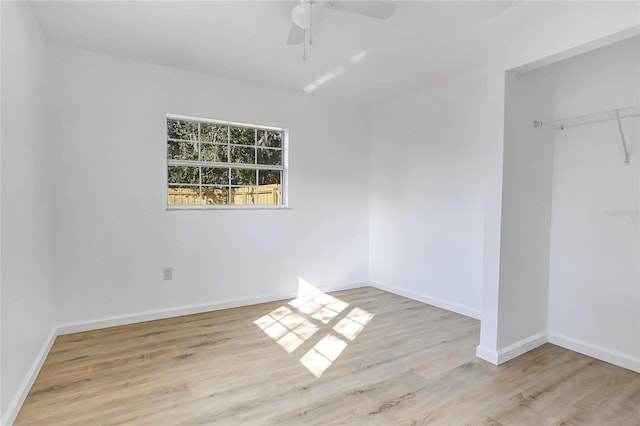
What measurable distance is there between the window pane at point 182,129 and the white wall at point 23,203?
3.19 ft

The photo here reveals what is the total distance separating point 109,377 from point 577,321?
136 inches

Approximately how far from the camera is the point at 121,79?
10.2ft

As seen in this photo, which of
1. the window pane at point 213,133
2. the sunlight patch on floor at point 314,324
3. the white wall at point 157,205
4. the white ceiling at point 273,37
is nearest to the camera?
the white ceiling at point 273,37

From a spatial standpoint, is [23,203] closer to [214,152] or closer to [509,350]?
[214,152]

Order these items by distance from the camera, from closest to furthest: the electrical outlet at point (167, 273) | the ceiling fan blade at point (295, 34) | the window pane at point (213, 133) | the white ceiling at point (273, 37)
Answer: the ceiling fan blade at point (295, 34) < the white ceiling at point (273, 37) < the electrical outlet at point (167, 273) < the window pane at point (213, 133)

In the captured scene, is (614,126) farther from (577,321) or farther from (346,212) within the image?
(346,212)

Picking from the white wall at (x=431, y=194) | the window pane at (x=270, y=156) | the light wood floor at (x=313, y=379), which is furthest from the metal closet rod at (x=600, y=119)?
the window pane at (x=270, y=156)

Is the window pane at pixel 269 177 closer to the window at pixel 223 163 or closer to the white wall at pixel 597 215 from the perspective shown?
the window at pixel 223 163

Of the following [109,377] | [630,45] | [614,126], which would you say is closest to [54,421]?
[109,377]

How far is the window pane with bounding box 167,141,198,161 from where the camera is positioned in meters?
3.42

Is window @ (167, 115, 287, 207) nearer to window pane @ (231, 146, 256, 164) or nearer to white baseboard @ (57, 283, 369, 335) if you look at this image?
window pane @ (231, 146, 256, 164)

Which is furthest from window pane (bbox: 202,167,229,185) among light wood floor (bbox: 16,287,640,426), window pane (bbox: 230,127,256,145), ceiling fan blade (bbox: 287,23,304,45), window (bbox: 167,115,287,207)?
ceiling fan blade (bbox: 287,23,304,45)

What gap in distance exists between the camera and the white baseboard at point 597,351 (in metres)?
2.36

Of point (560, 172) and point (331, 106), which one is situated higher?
point (331, 106)
